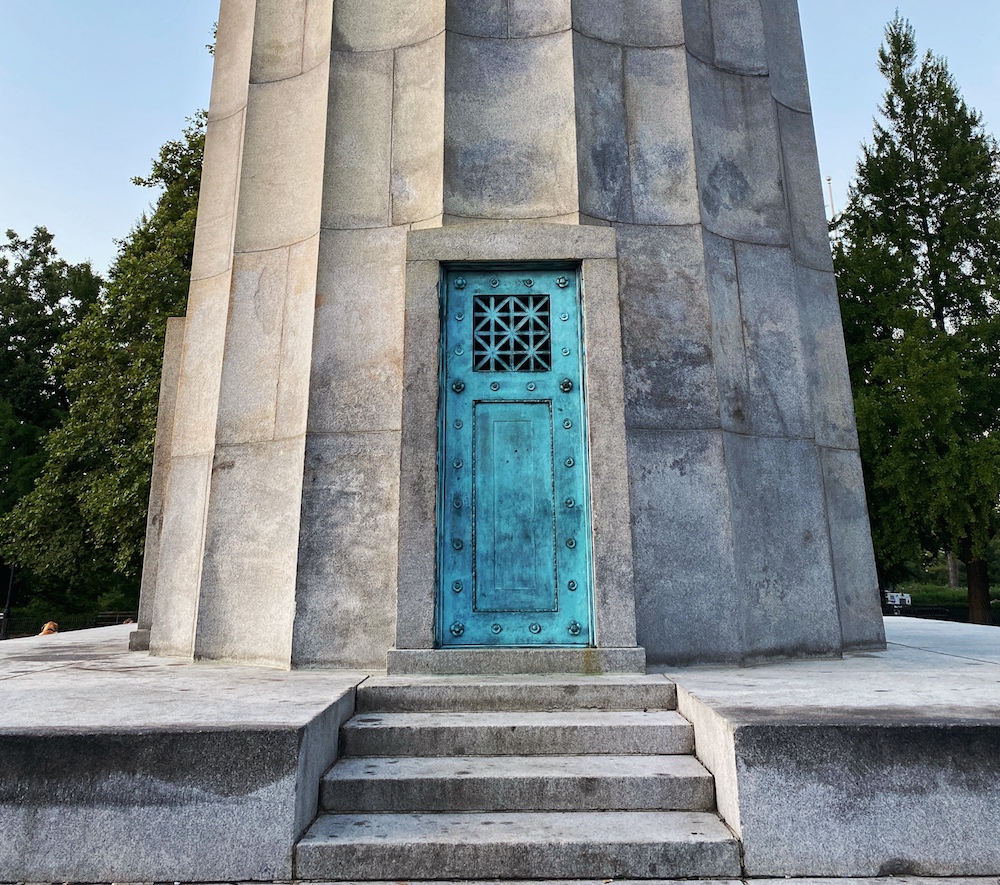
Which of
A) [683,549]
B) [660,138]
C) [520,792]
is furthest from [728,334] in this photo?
[520,792]

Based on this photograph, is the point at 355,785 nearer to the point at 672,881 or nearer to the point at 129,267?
the point at 672,881

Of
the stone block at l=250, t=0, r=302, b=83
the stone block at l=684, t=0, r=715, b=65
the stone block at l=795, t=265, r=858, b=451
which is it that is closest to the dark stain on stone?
the stone block at l=795, t=265, r=858, b=451

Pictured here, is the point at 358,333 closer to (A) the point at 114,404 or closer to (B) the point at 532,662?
(B) the point at 532,662

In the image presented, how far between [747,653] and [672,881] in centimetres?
314

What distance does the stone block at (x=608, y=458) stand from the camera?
5379mm

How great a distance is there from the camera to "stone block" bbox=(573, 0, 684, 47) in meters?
7.13

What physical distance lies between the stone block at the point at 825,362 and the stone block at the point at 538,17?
3313mm

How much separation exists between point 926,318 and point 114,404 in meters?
23.3

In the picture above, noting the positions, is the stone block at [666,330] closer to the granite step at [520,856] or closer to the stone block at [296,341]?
the stone block at [296,341]

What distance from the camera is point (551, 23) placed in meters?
7.08

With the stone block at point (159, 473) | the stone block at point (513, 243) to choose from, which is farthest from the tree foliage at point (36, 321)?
the stone block at point (513, 243)

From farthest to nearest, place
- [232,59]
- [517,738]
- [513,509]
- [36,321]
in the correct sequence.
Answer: [36,321], [232,59], [513,509], [517,738]

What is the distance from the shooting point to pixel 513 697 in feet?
15.0

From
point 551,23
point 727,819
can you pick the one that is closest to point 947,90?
point 551,23
